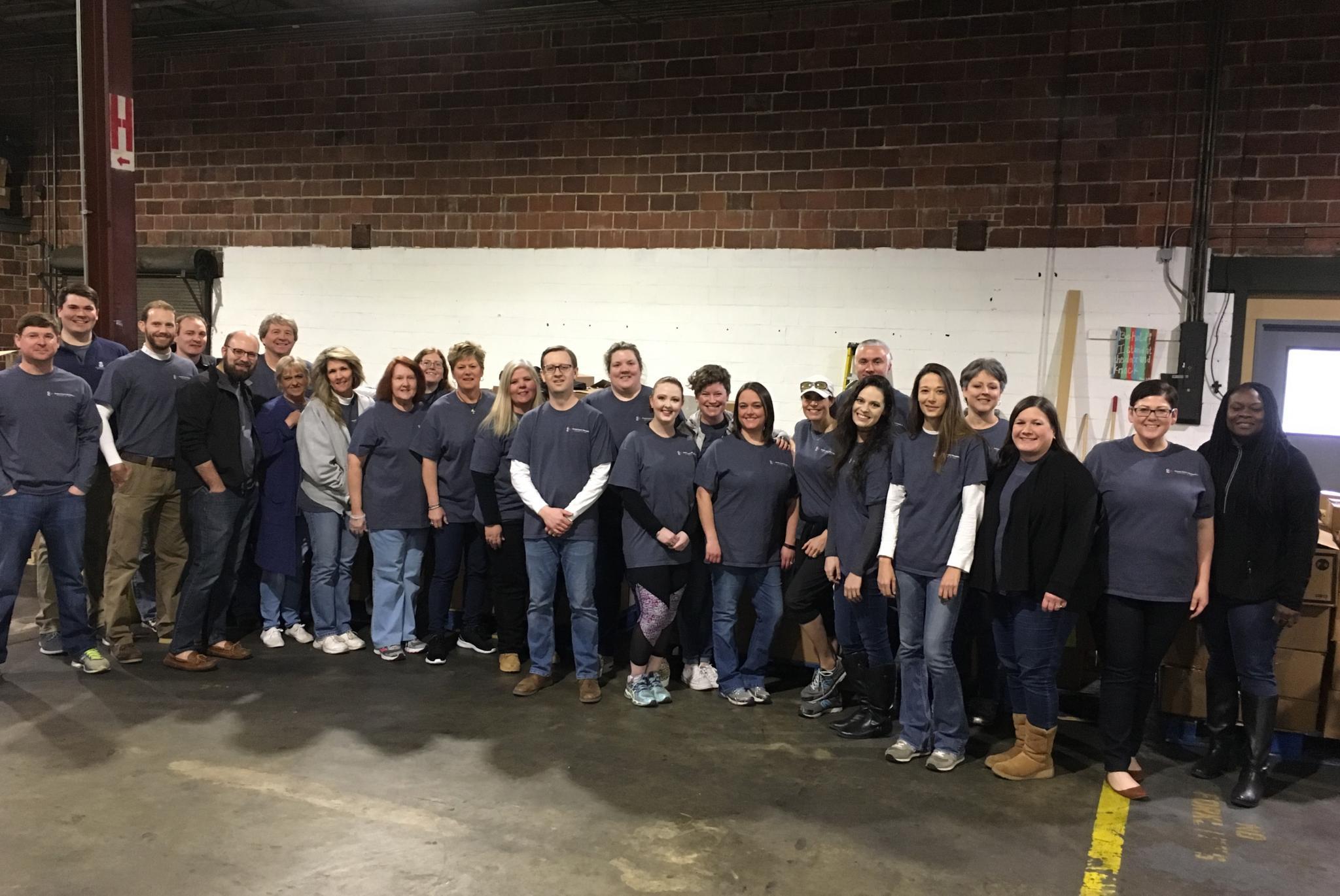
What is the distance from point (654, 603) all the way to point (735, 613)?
0.40 m

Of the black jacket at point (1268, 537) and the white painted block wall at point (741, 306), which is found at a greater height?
the white painted block wall at point (741, 306)

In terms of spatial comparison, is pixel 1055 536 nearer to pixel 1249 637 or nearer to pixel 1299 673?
pixel 1249 637

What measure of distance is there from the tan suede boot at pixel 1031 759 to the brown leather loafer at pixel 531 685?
2.12 metres

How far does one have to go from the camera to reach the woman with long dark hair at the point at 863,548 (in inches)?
163

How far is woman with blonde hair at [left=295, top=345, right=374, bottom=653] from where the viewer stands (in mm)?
5230

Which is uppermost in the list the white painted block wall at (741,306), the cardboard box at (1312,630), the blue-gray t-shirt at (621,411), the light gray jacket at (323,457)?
the white painted block wall at (741,306)

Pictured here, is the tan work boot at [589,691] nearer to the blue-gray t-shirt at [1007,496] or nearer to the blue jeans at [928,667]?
the blue jeans at [928,667]

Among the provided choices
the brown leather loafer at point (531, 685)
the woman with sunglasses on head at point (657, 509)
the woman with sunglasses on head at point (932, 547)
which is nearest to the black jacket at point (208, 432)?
the brown leather loafer at point (531, 685)

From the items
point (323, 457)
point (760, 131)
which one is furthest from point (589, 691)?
point (760, 131)

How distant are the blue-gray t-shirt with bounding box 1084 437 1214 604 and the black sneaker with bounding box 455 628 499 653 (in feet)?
10.4

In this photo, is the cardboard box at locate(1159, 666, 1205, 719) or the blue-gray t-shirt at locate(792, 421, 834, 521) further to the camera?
the blue-gray t-shirt at locate(792, 421, 834, 521)

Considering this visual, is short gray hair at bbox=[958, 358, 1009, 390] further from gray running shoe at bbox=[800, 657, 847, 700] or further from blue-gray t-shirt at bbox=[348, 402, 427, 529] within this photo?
blue-gray t-shirt at bbox=[348, 402, 427, 529]

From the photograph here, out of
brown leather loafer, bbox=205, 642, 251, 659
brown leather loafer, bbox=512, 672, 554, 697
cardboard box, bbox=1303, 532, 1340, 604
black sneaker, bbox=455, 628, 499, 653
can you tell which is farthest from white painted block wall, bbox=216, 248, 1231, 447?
brown leather loafer, bbox=205, 642, 251, 659

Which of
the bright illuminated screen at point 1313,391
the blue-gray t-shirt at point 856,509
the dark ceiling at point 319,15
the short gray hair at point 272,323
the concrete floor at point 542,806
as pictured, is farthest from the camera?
the dark ceiling at point 319,15
